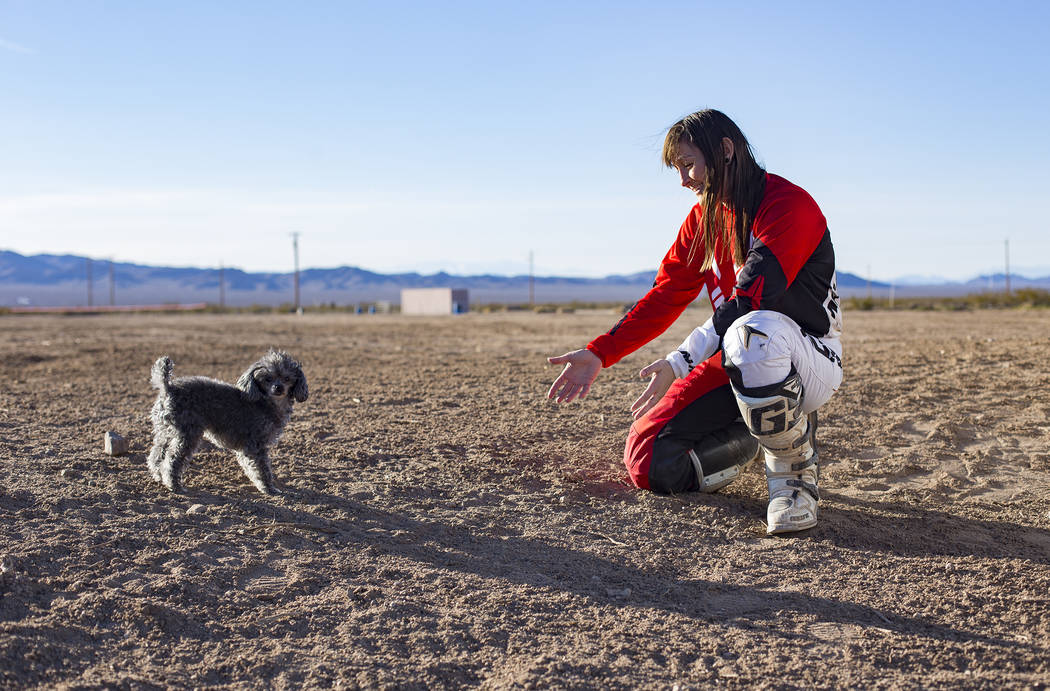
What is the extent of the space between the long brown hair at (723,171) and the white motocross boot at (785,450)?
79cm

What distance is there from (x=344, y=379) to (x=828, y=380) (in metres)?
6.01

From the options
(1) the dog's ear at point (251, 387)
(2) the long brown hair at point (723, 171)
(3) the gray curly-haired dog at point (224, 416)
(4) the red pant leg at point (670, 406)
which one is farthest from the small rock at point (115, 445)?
(2) the long brown hair at point (723, 171)

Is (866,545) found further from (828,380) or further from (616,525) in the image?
(616,525)

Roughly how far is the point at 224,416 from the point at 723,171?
2974 millimetres

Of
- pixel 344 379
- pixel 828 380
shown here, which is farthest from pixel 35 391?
pixel 828 380

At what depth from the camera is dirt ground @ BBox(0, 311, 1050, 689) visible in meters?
2.62

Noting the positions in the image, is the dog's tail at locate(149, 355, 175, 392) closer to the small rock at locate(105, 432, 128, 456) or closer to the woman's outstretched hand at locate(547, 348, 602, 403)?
the small rock at locate(105, 432, 128, 456)

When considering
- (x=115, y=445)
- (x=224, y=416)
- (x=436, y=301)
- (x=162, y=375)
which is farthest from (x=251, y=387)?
(x=436, y=301)

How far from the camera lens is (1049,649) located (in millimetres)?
2680

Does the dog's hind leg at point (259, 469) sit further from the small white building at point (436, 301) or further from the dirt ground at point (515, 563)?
the small white building at point (436, 301)

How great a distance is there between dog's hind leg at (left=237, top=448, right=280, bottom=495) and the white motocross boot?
249cm

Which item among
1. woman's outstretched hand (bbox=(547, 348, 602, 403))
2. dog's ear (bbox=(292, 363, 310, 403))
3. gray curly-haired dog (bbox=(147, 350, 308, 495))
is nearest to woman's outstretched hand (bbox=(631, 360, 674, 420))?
woman's outstretched hand (bbox=(547, 348, 602, 403))

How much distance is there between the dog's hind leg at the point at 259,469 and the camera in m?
4.52

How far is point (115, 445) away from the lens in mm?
5184
